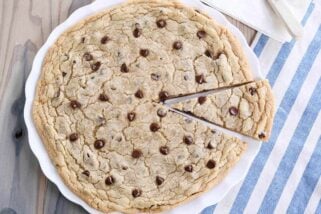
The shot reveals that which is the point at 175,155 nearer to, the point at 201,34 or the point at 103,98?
the point at 103,98

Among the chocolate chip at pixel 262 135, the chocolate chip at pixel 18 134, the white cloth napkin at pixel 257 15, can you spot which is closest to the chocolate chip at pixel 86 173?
the chocolate chip at pixel 18 134

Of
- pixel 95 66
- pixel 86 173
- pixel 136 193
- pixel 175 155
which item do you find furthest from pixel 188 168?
pixel 95 66

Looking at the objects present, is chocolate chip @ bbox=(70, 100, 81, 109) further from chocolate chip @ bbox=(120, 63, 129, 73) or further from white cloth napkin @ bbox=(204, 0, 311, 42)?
white cloth napkin @ bbox=(204, 0, 311, 42)

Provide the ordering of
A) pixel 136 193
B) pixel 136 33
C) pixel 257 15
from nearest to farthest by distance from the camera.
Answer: pixel 136 193 → pixel 136 33 → pixel 257 15

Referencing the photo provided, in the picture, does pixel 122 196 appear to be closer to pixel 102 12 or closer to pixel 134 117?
pixel 134 117

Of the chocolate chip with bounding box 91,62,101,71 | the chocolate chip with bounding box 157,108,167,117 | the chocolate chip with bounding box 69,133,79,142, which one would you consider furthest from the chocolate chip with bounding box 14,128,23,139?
the chocolate chip with bounding box 157,108,167,117

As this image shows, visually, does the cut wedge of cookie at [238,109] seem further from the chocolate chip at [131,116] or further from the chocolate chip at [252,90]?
the chocolate chip at [131,116]
